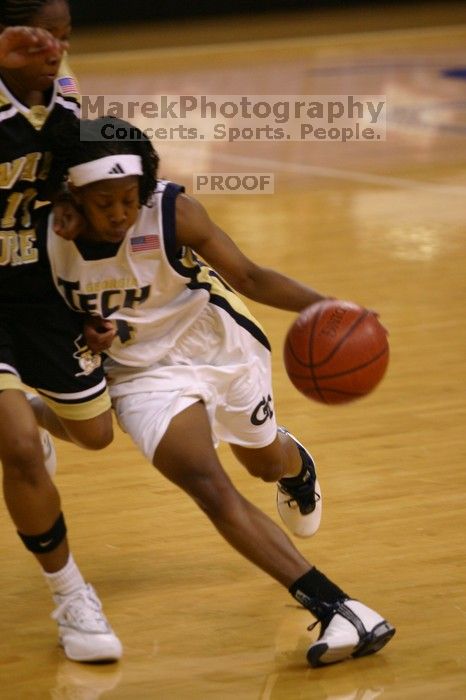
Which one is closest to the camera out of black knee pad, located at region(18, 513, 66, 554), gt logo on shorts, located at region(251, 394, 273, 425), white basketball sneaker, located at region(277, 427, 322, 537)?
black knee pad, located at region(18, 513, 66, 554)

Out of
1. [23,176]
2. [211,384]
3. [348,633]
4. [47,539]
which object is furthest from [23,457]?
[348,633]

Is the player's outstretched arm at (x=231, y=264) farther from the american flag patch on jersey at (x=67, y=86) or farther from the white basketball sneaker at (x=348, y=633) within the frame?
the white basketball sneaker at (x=348, y=633)

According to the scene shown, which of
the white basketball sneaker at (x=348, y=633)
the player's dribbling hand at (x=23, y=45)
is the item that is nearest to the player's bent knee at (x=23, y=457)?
the white basketball sneaker at (x=348, y=633)

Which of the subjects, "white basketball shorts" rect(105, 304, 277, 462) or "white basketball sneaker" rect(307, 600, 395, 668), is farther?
"white basketball shorts" rect(105, 304, 277, 462)

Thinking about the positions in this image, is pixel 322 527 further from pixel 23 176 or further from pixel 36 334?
pixel 23 176

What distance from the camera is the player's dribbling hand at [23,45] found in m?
3.20

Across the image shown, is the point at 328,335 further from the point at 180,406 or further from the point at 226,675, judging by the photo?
the point at 226,675

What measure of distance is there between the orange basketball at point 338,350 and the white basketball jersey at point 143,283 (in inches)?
11.9

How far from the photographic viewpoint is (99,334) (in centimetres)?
350

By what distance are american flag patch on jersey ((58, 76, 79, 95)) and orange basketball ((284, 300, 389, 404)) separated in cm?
86

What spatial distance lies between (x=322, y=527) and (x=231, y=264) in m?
1.18

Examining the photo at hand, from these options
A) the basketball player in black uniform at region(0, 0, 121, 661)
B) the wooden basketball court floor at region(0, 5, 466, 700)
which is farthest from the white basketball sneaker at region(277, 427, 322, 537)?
the basketball player in black uniform at region(0, 0, 121, 661)

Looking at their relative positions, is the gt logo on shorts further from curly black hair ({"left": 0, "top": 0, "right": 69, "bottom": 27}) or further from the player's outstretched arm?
curly black hair ({"left": 0, "top": 0, "right": 69, "bottom": 27})

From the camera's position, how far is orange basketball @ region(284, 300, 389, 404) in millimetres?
3475
